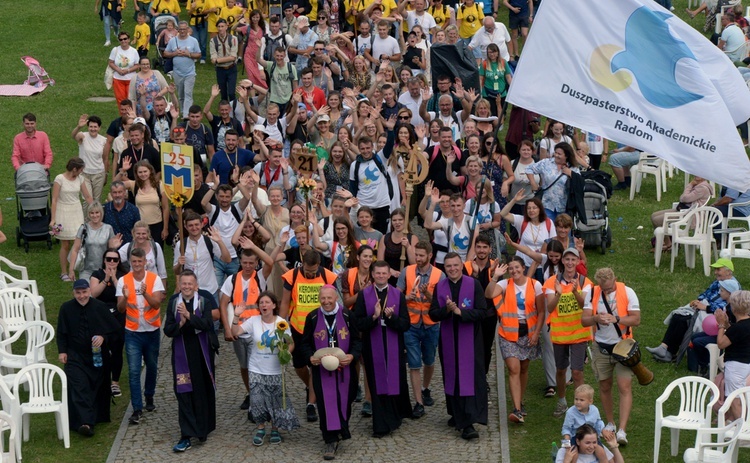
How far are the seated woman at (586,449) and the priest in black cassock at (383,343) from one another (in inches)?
105

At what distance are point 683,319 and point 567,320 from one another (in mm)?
2194

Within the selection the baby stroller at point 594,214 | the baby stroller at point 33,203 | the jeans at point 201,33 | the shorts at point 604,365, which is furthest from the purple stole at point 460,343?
the jeans at point 201,33

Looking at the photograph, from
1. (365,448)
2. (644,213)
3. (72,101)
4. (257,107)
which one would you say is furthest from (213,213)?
(72,101)

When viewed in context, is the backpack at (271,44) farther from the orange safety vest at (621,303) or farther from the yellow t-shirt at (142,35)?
the orange safety vest at (621,303)

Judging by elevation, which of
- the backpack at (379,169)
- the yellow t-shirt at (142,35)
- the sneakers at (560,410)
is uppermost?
the yellow t-shirt at (142,35)

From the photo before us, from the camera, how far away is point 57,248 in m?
20.7

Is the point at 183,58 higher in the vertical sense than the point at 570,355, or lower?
higher

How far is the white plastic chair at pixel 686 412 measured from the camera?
13836 mm

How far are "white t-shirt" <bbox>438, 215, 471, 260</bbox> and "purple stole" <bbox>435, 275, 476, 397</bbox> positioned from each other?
1778 millimetres

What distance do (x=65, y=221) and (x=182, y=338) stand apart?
5137 millimetres

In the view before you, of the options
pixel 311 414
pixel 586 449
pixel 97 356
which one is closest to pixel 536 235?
pixel 311 414

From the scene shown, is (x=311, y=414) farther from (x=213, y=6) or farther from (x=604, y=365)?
(x=213, y=6)

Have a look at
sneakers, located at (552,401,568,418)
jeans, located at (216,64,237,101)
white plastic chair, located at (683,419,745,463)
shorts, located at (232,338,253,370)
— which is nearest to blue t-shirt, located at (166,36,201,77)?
jeans, located at (216,64,237,101)

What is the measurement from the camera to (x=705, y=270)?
19.5 metres
